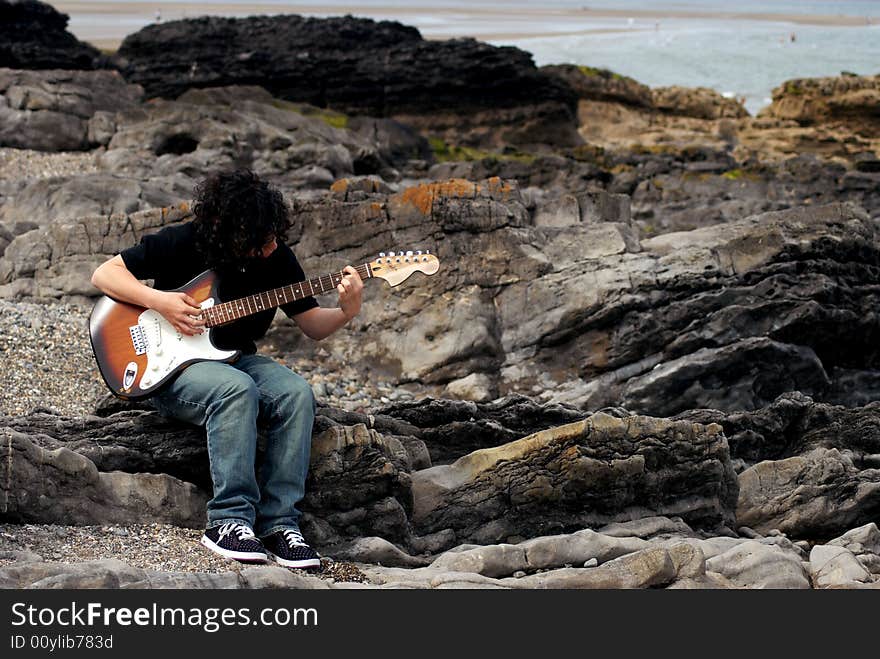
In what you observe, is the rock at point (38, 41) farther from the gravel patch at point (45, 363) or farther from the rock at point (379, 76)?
the gravel patch at point (45, 363)

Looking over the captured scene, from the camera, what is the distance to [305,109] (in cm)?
3825

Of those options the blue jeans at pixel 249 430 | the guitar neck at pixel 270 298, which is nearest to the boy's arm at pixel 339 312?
the guitar neck at pixel 270 298

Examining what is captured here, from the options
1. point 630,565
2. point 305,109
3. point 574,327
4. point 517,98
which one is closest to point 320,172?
point 305,109

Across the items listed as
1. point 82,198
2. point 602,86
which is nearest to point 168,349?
point 82,198

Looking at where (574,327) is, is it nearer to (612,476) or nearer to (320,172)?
(612,476)

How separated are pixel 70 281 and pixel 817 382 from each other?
10.2 m

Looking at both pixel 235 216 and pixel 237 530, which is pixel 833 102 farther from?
pixel 237 530

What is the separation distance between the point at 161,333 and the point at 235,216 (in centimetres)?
99

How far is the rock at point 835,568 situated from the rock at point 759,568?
0.45 feet

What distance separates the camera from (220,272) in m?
8.08

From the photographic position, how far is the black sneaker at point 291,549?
7.38 metres

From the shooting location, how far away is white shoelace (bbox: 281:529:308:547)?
749 cm

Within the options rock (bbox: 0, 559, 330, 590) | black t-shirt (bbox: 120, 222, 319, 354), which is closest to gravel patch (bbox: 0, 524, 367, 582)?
rock (bbox: 0, 559, 330, 590)

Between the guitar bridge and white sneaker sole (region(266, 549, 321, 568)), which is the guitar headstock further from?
white sneaker sole (region(266, 549, 321, 568))
